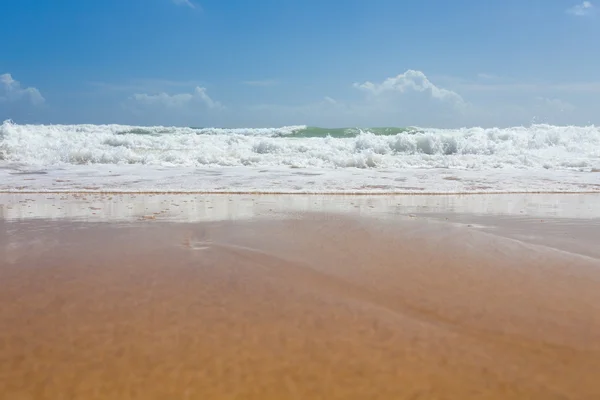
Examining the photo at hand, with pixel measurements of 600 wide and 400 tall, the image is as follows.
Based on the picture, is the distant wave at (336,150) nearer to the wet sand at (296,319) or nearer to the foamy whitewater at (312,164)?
the foamy whitewater at (312,164)

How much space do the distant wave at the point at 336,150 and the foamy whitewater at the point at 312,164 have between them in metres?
0.03

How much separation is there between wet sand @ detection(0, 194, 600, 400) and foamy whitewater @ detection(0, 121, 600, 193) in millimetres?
4757

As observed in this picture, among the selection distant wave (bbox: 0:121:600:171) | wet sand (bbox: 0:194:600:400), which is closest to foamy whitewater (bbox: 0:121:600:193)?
distant wave (bbox: 0:121:600:171)

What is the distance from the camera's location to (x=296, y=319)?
2.91 m

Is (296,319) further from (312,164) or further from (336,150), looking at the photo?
(336,150)

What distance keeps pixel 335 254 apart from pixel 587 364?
2.29m

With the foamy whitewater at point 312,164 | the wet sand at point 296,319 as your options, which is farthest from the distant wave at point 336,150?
the wet sand at point 296,319

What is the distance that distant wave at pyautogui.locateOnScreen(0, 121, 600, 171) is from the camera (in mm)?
15219

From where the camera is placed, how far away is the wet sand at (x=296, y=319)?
2225 millimetres

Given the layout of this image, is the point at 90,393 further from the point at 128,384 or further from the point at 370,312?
the point at 370,312

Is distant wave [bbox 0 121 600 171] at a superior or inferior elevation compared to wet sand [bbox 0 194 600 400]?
superior

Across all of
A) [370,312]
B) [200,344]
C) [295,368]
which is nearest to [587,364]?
[370,312]

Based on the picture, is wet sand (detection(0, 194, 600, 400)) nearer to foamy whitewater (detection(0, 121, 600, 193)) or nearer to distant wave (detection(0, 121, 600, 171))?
foamy whitewater (detection(0, 121, 600, 193))

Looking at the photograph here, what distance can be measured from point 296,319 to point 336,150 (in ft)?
50.3
